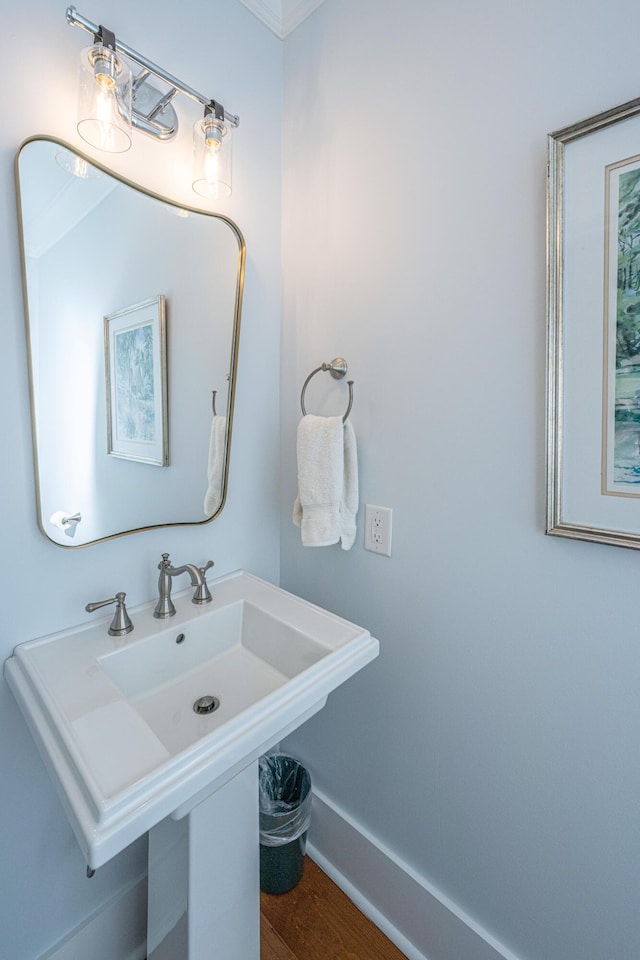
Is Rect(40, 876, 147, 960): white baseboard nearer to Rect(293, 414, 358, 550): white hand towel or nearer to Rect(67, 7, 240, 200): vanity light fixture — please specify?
Rect(293, 414, 358, 550): white hand towel

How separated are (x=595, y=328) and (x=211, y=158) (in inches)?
38.3

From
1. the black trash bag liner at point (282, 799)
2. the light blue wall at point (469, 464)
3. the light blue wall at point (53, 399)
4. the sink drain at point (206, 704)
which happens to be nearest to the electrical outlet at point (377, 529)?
the light blue wall at point (469, 464)

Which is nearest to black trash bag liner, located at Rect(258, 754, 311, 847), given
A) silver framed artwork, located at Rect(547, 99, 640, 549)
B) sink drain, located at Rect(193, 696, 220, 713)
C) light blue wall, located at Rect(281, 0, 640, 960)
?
light blue wall, located at Rect(281, 0, 640, 960)

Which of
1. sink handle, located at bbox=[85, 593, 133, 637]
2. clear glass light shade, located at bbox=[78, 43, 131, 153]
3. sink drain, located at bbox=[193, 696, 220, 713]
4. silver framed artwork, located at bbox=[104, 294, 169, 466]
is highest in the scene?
clear glass light shade, located at bbox=[78, 43, 131, 153]

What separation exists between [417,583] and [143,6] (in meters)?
1.54

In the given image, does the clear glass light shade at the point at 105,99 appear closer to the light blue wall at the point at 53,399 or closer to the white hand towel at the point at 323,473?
the light blue wall at the point at 53,399

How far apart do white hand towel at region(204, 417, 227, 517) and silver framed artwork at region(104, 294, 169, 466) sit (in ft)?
0.45

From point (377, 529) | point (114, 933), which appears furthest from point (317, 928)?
point (377, 529)

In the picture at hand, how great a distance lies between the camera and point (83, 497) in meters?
1.00

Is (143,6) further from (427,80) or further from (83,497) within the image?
(83,497)

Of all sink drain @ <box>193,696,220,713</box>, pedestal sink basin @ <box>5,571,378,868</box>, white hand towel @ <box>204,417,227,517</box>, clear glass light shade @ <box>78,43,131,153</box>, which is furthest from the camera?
white hand towel @ <box>204,417,227,517</box>

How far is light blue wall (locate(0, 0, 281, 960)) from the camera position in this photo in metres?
0.88

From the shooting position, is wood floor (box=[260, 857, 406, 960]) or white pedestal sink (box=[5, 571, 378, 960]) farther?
wood floor (box=[260, 857, 406, 960])

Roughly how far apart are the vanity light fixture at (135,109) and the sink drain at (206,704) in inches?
48.0
